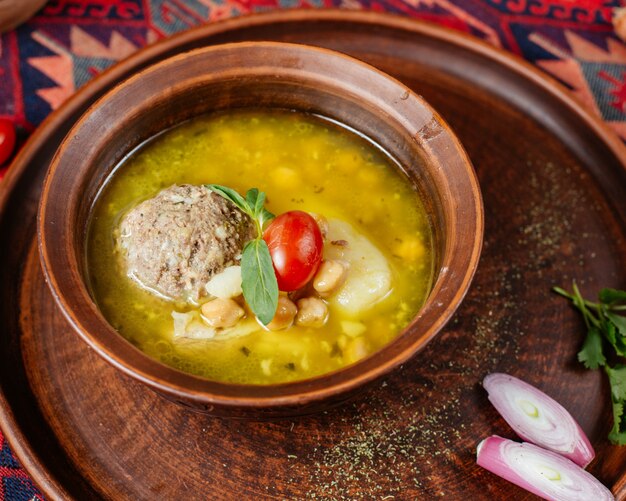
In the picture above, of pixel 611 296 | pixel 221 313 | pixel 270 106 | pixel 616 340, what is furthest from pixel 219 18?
pixel 616 340

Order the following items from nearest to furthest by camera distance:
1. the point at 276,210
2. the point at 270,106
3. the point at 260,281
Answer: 1. the point at 260,281
2. the point at 276,210
3. the point at 270,106

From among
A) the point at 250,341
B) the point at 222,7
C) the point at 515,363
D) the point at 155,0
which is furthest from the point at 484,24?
the point at 250,341

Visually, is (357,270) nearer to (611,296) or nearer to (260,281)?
(260,281)

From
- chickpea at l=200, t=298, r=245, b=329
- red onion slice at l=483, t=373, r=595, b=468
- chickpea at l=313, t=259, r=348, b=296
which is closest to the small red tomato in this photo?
chickpea at l=313, t=259, r=348, b=296

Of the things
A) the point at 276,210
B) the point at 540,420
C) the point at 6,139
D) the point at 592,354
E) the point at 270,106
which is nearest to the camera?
the point at 540,420

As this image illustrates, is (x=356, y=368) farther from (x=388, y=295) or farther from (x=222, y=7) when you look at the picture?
(x=222, y=7)

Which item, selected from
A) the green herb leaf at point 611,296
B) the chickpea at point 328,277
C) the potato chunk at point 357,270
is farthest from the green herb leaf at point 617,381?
the chickpea at point 328,277
